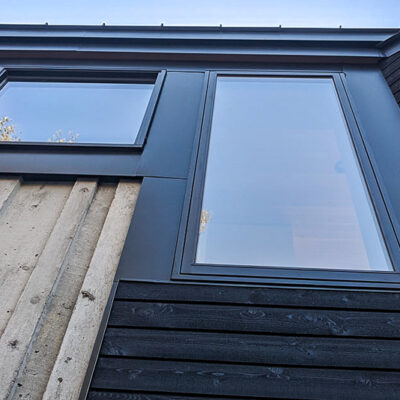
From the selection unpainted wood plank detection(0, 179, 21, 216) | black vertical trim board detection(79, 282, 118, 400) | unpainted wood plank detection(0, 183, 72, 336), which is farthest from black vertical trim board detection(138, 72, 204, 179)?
black vertical trim board detection(79, 282, 118, 400)

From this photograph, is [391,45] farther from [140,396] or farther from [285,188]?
[140,396]

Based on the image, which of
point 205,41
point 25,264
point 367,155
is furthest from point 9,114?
point 367,155

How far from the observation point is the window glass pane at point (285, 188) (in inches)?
71.7

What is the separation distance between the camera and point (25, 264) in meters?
1.82

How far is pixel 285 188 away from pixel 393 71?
6.19ft

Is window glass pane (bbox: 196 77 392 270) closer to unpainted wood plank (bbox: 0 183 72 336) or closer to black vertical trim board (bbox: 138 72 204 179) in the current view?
black vertical trim board (bbox: 138 72 204 179)

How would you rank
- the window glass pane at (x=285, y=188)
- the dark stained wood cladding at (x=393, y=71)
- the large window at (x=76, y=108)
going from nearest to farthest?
the window glass pane at (x=285, y=188), the large window at (x=76, y=108), the dark stained wood cladding at (x=393, y=71)

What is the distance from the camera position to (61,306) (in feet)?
5.35

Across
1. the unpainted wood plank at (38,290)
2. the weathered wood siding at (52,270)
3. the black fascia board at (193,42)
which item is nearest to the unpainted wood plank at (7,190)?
the weathered wood siding at (52,270)

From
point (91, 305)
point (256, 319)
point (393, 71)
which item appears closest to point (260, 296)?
point (256, 319)

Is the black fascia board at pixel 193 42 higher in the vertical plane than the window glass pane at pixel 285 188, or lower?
higher

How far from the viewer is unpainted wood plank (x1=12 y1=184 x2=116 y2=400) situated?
140cm

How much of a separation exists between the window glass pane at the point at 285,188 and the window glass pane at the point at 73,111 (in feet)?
2.51

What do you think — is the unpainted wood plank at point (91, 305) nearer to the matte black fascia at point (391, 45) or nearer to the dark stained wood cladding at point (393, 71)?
the dark stained wood cladding at point (393, 71)
